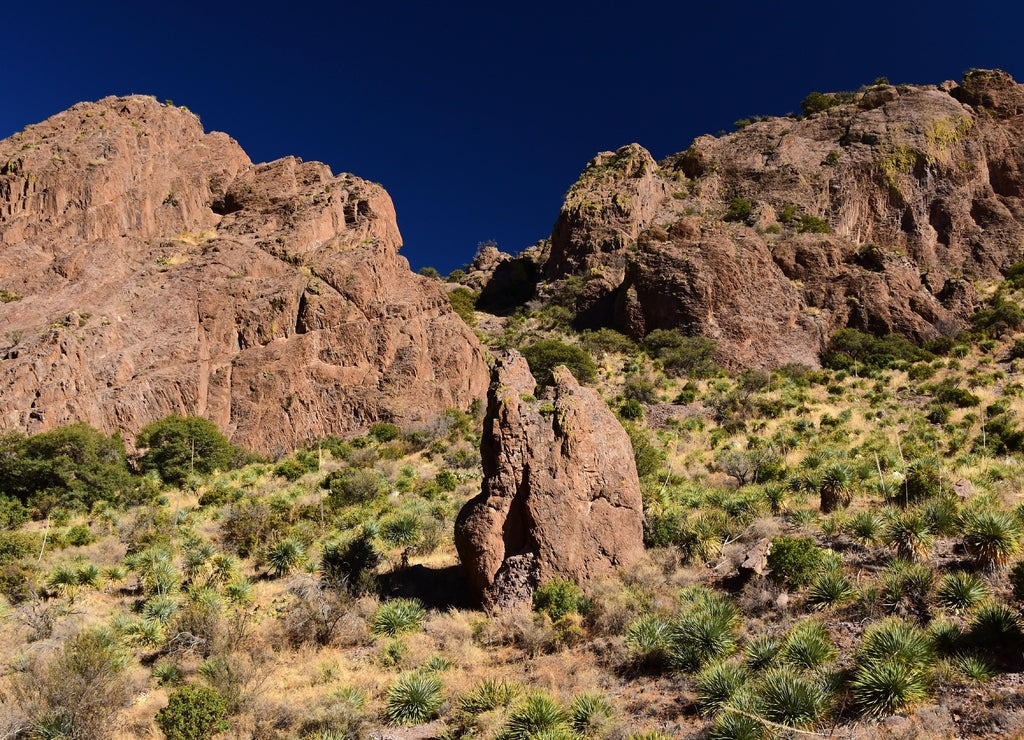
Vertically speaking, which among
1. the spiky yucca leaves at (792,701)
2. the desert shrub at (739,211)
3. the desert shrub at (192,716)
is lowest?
the spiky yucca leaves at (792,701)

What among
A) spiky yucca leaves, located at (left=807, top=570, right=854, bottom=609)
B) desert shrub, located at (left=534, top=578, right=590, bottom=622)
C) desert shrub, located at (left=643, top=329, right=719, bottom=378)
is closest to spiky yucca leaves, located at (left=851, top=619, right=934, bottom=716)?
spiky yucca leaves, located at (left=807, top=570, right=854, bottom=609)

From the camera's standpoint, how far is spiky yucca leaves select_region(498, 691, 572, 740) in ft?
26.8

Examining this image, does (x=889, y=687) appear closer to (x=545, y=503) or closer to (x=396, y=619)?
(x=545, y=503)

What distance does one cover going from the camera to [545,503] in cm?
1278

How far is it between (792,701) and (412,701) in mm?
5340

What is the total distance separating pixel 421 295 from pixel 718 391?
1797cm

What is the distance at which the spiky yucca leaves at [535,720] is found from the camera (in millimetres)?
8180

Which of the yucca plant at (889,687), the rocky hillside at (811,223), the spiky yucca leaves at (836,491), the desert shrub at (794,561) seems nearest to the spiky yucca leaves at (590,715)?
the yucca plant at (889,687)

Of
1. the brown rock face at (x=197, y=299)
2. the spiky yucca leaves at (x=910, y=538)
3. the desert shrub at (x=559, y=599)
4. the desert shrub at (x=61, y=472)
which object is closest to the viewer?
the spiky yucca leaves at (x=910, y=538)

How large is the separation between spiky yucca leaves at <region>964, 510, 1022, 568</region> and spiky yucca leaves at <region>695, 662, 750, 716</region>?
4760 mm

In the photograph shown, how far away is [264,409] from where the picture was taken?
3141 cm

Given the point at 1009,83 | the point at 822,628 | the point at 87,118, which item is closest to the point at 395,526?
the point at 822,628

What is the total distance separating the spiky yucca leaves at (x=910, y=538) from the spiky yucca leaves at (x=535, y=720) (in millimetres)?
6798

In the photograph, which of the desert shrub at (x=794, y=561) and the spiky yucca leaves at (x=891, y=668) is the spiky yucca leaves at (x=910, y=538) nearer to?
the desert shrub at (x=794, y=561)
